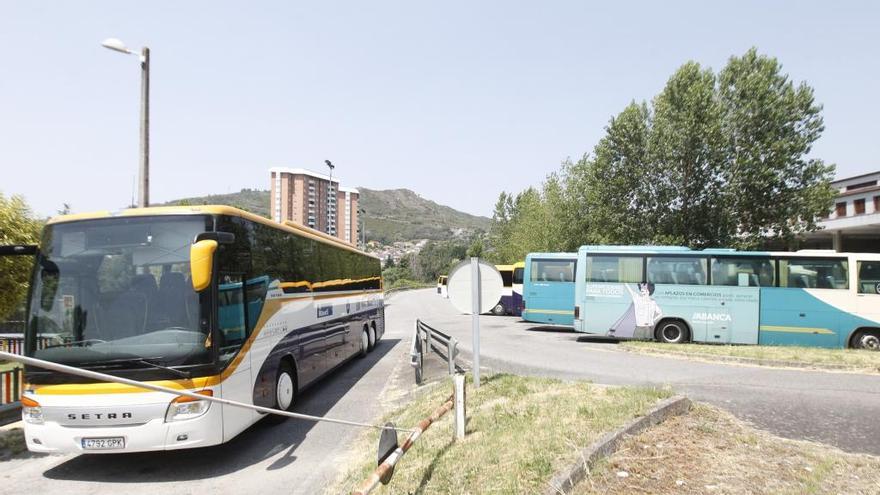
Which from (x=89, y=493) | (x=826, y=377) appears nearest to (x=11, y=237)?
(x=89, y=493)

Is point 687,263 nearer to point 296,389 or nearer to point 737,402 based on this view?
point 737,402

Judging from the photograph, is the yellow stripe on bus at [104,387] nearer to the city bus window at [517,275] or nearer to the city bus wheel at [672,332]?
the city bus wheel at [672,332]

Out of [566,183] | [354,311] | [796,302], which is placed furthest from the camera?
[566,183]

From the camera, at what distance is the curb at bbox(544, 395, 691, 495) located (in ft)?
13.3

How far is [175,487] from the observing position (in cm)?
544

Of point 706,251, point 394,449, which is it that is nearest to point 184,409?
point 394,449

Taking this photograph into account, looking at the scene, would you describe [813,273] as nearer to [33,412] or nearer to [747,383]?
[747,383]

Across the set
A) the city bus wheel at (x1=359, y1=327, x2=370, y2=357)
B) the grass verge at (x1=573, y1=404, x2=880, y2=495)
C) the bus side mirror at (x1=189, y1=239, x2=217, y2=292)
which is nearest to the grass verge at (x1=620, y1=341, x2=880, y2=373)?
the grass verge at (x1=573, y1=404, x2=880, y2=495)

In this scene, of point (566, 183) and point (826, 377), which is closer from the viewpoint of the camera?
point (826, 377)

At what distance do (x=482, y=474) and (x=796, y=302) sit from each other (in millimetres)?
14115

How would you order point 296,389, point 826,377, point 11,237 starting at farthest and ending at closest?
point 826,377 < point 296,389 < point 11,237

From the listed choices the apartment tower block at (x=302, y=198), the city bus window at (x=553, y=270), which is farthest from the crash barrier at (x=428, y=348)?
the apartment tower block at (x=302, y=198)

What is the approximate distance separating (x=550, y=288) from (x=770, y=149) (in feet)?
38.8

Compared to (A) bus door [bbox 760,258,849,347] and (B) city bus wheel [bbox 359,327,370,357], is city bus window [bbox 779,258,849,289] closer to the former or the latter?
(A) bus door [bbox 760,258,849,347]
